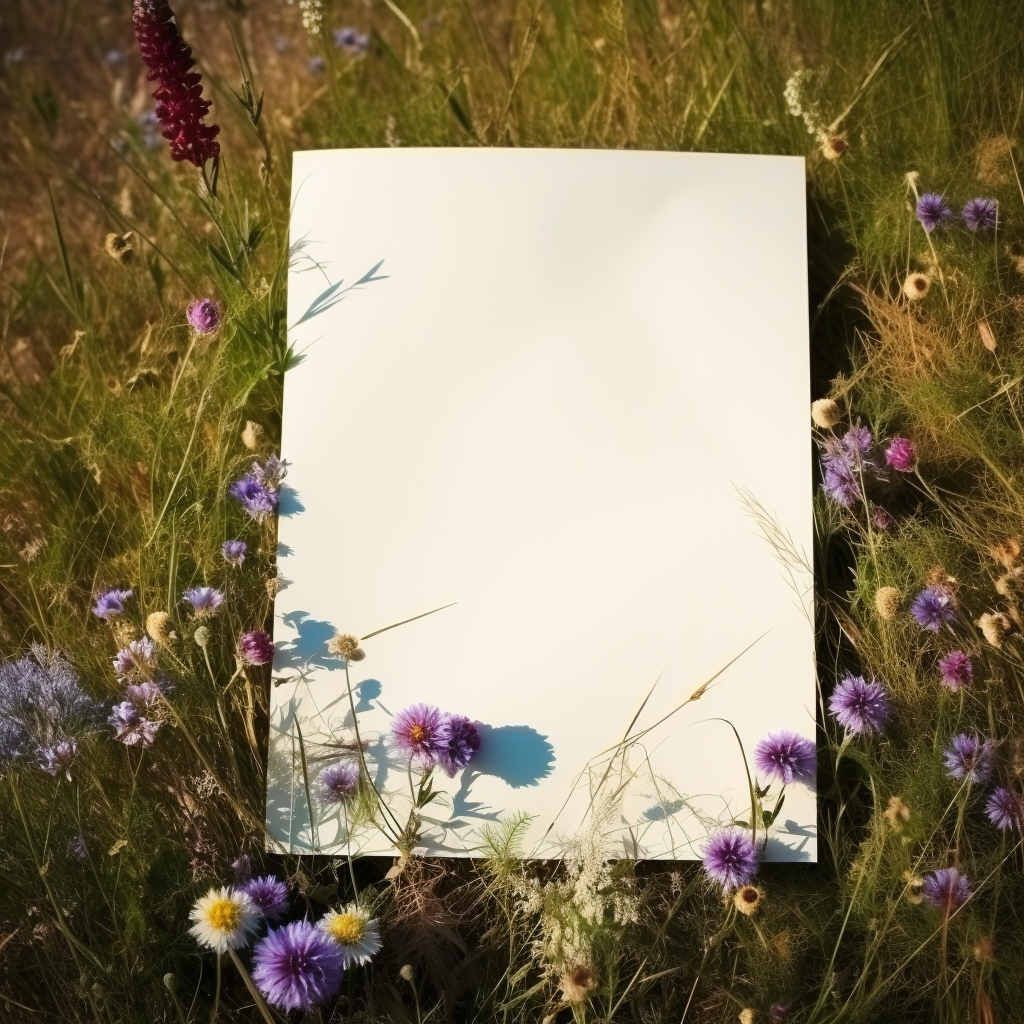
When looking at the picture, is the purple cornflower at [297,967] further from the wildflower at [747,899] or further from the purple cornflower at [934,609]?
the purple cornflower at [934,609]

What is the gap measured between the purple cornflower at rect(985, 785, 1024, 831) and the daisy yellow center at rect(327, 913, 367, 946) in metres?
0.54

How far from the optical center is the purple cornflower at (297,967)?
783mm

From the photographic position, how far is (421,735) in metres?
0.88

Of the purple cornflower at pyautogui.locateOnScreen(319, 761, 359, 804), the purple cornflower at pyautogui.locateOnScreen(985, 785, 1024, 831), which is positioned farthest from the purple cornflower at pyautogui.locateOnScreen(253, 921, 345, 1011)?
the purple cornflower at pyautogui.locateOnScreen(985, 785, 1024, 831)

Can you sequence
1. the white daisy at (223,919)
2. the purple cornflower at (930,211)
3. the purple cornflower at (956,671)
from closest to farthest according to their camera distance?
the white daisy at (223,919)
the purple cornflower at (956,671)
the purple cornflower at (930,211)

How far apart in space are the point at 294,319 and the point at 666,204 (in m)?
0.39

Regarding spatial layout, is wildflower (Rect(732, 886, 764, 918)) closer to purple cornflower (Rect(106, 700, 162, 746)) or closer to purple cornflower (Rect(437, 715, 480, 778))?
purple cornflower (Rect(437, 715, 480, 778))

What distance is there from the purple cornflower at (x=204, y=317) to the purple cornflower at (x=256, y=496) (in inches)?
5.9

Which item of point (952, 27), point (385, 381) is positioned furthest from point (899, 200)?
point (385, 381)

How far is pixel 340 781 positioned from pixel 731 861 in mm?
349

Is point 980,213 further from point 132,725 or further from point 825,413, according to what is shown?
point 132,725

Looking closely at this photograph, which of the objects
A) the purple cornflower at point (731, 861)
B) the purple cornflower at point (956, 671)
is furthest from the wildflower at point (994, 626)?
the purple cornflower at point (731, 861)

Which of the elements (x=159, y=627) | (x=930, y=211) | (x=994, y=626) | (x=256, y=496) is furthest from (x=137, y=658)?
(x=930, y=211)

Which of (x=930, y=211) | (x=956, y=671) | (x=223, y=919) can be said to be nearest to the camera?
(x=223, y=919)
